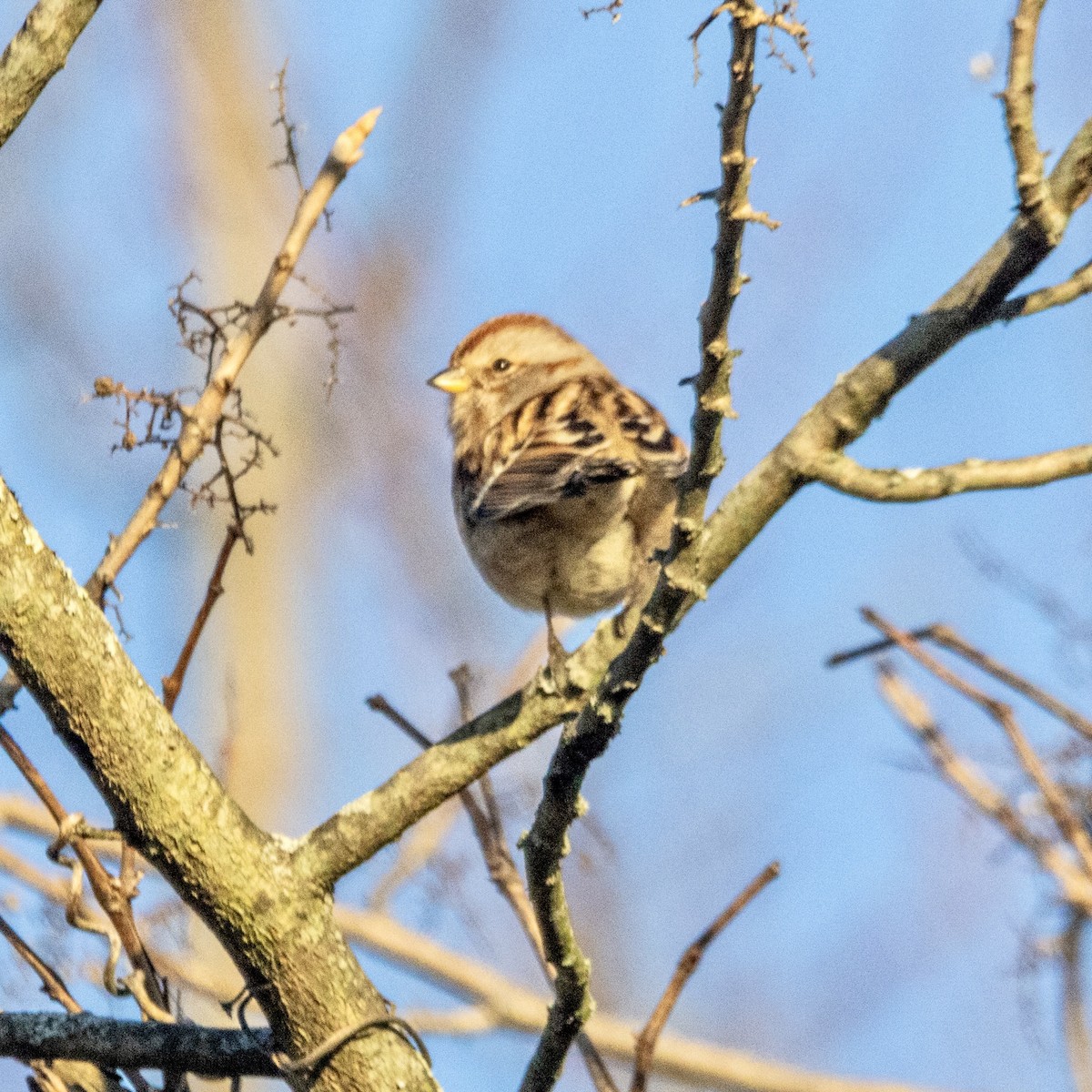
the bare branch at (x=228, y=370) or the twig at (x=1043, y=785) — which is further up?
the bare branch at (x=228, y=370)

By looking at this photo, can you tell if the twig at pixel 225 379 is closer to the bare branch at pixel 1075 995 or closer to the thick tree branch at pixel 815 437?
the thick tree branch at pixel 815 437

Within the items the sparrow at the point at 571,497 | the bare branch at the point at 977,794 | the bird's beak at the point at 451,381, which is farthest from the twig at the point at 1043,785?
the bird's beak at the point at 451,381

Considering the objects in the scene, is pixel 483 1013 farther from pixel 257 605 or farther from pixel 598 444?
pixel 257 605

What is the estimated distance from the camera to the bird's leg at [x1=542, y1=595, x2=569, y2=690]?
3137 millimetres

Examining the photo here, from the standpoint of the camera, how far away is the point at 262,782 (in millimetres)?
7965

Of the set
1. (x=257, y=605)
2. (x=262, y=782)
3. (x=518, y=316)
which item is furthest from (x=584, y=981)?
(x=257, y=605)

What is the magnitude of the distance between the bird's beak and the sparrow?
2.34 feet

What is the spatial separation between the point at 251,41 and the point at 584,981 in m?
Result: 9.07

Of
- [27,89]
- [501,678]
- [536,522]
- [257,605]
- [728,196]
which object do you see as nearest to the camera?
[728,196]

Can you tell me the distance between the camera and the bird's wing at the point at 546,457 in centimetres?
354

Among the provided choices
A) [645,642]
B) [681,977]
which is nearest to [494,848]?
[681,977]

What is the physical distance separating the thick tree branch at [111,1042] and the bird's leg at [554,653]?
0.98 meters

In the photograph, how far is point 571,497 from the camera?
3611 mm

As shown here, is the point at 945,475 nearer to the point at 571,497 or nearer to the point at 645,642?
the point at 645,642
